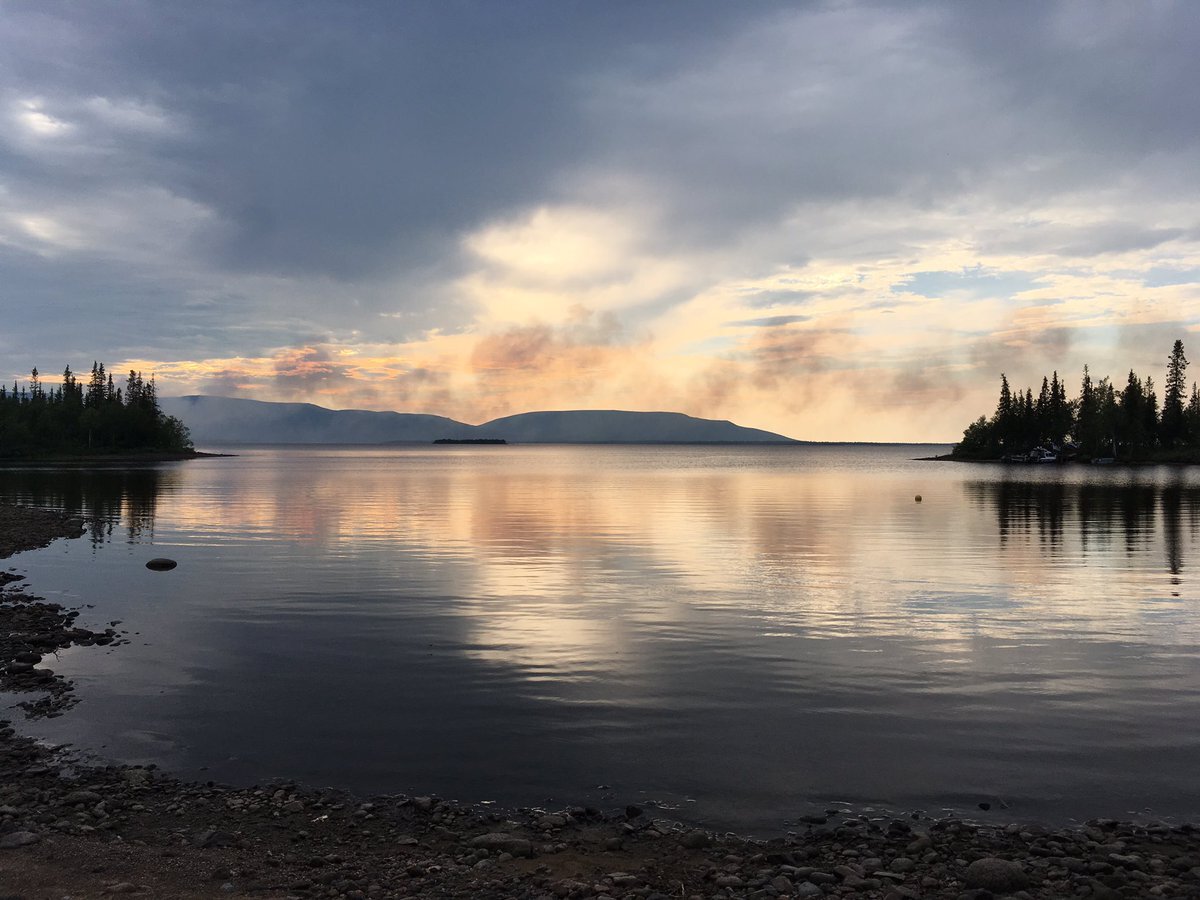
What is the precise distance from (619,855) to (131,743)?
10.4m

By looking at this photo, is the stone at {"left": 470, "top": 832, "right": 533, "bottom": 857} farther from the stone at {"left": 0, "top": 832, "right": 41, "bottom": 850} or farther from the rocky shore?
the stone at {"left": 0, "top": 832, "right": 41, "bottom": 850}

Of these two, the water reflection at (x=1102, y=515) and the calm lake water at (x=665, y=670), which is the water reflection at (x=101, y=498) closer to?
the calm lake water at (x=665, y=670)

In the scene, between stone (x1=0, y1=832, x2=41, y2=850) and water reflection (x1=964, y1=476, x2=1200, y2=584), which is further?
water reflection (x1=964, y1=476, x2=1200, y2=584)

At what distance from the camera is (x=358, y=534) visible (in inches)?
2151

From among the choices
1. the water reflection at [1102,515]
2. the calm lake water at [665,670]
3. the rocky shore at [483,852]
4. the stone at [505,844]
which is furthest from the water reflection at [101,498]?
the water reflection at [1102,515]

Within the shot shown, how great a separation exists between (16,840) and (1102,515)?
253 ft

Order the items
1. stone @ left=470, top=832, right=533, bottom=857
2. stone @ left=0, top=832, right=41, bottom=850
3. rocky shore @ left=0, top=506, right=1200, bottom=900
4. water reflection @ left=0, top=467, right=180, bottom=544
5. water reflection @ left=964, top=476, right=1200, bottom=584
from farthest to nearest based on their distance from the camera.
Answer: water reflection @ left=0, top=467, right=180, bottom=544, water reflection @ left=964, top=476, right=1200, bottom=584, stone @ left=470, top=832, right=533, bottom=857, stone @ left=0, top=832, right=41, bottom=850, rocky shore @ left=0, top=506, right=1200, bottom=900

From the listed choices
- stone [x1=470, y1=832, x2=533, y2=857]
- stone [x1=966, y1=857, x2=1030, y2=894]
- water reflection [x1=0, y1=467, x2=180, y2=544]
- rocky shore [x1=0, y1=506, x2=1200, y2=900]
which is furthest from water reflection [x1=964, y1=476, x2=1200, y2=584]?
water reflection [x1=0, y1=467, x2=180, y2=544]

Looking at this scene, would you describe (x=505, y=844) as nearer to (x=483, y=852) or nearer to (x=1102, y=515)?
(x=483, y=852)

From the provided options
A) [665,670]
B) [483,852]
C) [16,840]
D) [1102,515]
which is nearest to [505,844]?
[483,852]

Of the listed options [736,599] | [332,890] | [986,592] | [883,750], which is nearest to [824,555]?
[986,592]

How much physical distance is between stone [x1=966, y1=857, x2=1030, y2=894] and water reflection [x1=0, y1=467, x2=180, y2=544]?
51.6 metres

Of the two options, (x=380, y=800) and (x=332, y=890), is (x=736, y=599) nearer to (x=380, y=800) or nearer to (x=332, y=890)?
(x=380, y=800)

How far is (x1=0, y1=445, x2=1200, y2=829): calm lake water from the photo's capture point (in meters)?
14.4
